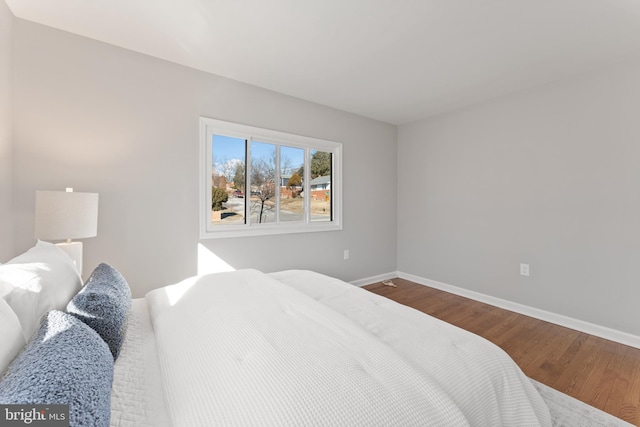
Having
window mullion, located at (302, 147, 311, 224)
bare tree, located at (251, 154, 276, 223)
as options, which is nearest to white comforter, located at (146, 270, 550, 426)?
bare tree, located at (251, 154, 276, 223)

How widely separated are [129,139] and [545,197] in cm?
400

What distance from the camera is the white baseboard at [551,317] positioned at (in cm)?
A: 233

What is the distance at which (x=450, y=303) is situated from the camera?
126 inches

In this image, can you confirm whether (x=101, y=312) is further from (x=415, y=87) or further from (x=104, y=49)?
(x=415, y=87)

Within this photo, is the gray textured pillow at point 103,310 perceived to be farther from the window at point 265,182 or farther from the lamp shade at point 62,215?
the window at point 265,182

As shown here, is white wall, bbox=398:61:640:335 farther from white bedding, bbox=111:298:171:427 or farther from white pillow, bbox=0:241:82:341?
white pillow, bbox=0:241:82:341

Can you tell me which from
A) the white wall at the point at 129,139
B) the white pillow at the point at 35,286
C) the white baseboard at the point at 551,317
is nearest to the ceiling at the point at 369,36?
the white wall at the point at 129,139

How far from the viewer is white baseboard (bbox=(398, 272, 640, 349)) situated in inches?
91.7

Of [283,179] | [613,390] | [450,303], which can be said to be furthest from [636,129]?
[283,179]

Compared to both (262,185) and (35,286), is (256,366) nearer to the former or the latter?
(35,286)

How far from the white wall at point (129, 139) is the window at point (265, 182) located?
0.12 meters

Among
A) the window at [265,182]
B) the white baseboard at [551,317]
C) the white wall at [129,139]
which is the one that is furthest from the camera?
the window at [265,182]

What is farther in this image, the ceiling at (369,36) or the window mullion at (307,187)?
the window mullion at (307,187)

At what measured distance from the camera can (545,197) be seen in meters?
2.79
